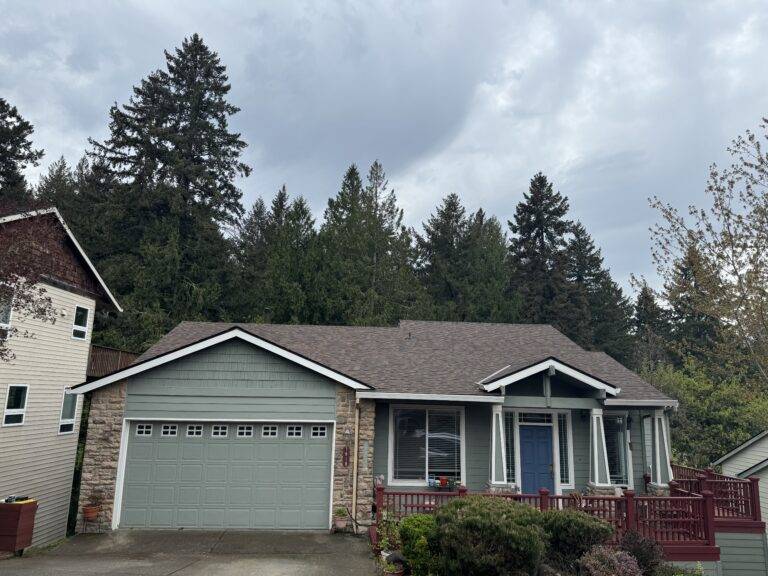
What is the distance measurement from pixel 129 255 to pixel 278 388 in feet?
67.3

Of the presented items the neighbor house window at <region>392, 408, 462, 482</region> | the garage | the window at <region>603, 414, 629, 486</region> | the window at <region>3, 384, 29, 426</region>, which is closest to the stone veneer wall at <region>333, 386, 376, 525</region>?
the garage

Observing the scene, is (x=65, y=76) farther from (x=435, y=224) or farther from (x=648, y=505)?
(x=435, y=224)

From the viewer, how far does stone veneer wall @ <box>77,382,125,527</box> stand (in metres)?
11.4

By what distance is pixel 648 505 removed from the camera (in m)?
10.3

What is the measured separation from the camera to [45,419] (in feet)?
47.4

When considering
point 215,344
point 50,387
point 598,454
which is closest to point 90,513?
point 215,344

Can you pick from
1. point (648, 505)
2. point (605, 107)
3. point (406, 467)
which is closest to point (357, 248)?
point (605, 107)

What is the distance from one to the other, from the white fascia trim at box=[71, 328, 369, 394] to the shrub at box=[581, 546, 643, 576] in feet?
19.5

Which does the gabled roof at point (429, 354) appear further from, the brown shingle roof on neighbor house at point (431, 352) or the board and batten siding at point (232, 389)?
the board and batten siding at point (232, 389)

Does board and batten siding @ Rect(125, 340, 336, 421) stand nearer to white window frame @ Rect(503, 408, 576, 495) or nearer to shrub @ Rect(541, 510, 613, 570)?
white window frame @ Rect(503, 408, 576, 495)

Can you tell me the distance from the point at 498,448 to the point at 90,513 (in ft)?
31.8

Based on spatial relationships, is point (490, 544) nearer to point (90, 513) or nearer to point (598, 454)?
point (598, 454)

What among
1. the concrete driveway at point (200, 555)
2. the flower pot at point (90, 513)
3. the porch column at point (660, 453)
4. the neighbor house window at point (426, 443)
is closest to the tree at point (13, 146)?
the flower pot at point (90, 513)

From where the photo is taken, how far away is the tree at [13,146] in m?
26.8
